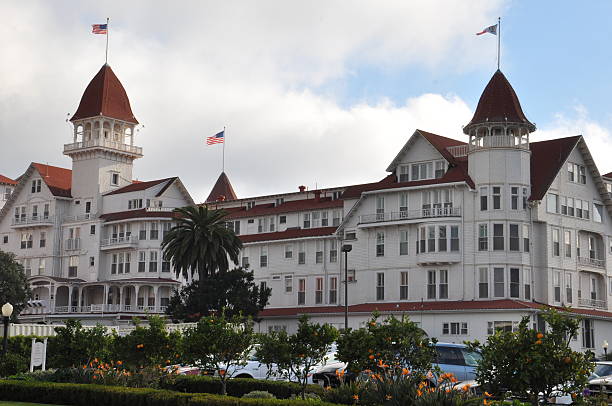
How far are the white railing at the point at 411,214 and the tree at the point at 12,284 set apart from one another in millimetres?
32765

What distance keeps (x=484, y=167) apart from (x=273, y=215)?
24930 mm

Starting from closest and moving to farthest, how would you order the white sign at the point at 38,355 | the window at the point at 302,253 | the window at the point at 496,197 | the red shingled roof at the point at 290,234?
1. the white sign at the point at 38,355
2. the window at the point at 496,197
3. the red shingled roof at the point at 290,234
4. the window at the point at 302,253

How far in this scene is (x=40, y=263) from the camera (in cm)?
10350

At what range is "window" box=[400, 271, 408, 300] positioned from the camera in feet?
251

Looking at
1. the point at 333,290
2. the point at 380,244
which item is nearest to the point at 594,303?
the point at 380,244

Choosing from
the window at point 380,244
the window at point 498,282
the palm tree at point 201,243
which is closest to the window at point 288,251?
the palm tree at point 201,243

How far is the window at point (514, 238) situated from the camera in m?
72.8

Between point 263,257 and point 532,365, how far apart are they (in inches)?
2693

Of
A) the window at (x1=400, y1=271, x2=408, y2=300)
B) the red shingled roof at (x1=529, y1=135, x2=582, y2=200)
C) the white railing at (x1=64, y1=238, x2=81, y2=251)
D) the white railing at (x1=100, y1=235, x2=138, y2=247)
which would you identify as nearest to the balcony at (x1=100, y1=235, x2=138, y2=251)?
the white railing at (x1=100, y1=235, x2=138, y2=247)

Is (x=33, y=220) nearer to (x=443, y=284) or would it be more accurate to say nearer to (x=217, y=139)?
(x=217, y=139)

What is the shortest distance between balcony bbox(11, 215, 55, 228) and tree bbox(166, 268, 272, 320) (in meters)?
27.0

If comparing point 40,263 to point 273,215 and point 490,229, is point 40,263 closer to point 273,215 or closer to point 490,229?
point 273,215

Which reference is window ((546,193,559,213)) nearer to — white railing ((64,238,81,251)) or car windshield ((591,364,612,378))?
car windshield ((591,364,612,378))

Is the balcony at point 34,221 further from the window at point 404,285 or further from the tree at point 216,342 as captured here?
the tree at point 216,342
